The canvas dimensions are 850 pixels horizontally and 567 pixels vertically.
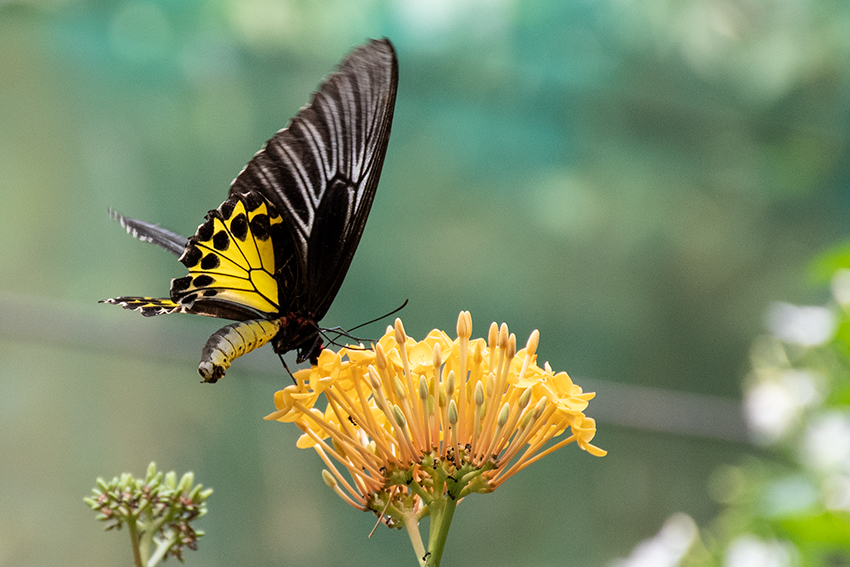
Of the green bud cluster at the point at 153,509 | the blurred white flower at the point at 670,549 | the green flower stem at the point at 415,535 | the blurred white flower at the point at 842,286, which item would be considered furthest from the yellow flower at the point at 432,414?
the blurred white flower at the point at 842,286

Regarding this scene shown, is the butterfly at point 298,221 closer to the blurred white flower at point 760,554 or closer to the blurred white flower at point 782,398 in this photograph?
the blurred white flower at point 760,554

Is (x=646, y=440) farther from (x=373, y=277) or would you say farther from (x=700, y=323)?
(x=373, y=277)

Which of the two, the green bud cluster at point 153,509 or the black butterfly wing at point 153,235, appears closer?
the green bud cluster at point 153,509

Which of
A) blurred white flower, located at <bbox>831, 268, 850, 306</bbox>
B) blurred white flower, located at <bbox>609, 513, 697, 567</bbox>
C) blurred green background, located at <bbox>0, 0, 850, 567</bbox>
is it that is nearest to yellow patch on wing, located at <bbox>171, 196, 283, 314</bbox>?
blurred white flower, located at <bbox>609, 513, 697, 567</bbox>

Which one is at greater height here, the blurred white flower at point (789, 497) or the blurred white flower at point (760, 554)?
the blurred white flower at point (789, 497)

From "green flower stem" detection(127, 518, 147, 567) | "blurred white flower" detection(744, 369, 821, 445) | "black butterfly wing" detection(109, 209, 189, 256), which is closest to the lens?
"green flower stem" detection(127, 518, 147, 567)

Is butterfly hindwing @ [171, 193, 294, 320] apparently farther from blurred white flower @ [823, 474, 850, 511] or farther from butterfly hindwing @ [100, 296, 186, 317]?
blurred white flower @ [823, 474, 850, 511]

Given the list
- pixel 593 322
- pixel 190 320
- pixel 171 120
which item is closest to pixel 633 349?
pixel 593 322

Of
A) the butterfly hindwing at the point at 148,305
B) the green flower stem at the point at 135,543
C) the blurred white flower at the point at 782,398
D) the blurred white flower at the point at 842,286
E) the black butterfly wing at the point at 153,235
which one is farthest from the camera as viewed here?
the blurred white flower at the point at 782,398
